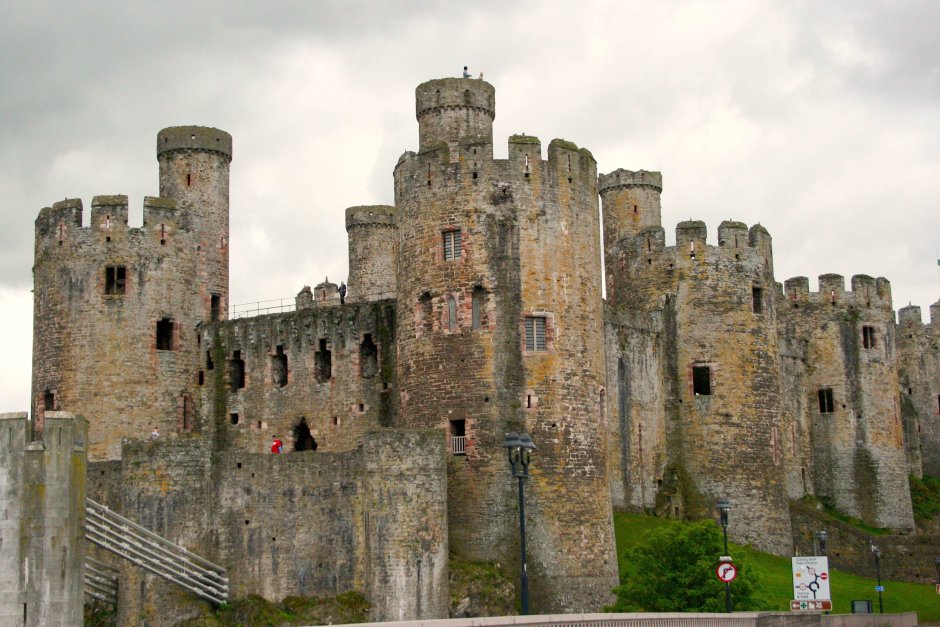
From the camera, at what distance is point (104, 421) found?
60.3 meters

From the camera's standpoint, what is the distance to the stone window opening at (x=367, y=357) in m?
60.0

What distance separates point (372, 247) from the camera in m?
72.7

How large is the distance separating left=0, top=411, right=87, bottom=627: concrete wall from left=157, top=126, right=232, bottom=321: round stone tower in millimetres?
18871

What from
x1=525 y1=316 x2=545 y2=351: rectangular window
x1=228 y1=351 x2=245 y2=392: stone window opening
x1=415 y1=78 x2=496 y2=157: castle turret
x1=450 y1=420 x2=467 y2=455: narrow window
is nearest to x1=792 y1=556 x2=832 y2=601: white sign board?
x1=525 y1=316 x2=545 y2=351: rectangular window

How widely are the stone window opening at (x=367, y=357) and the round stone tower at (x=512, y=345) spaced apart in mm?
5807

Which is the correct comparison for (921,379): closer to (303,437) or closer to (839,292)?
(839,292)

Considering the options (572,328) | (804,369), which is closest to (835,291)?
(804,369)

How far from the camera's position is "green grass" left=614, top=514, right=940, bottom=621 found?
56.8 meters

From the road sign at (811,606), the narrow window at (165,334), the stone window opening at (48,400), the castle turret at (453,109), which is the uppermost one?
the castle turret at (453,109)

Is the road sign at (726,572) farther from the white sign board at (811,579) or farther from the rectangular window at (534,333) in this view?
the rectangular window at (534,333)

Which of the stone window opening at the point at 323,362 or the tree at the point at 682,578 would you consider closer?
the tree at the point at 682,578

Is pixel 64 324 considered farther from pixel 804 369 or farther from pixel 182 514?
pixel 804 369

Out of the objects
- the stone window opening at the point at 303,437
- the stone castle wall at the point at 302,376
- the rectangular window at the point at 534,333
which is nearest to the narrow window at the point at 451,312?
the rectangular window at the point at 534,333

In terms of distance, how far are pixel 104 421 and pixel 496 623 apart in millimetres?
29813
